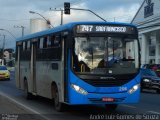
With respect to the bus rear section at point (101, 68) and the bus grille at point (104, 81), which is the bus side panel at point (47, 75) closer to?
the bus rear section at point (101, 68)

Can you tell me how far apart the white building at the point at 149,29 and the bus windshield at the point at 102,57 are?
43.4 meters

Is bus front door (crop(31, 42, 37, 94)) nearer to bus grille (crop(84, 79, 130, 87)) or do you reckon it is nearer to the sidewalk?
the sidewalk

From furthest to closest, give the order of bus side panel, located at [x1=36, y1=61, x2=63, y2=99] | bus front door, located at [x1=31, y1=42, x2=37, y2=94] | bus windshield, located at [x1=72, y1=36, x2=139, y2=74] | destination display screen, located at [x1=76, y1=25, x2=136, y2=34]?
bus front door, located at [x1=31, y1=42, x2=37, y2=94] → bus side panel, located at [x1=36, y1=61, x2=63, y2=99] → destination display screen, located at [x1=76, y1=25, x2=136, y2=34] → bus windshield, located at [x1=72, y1=36, x2=139, y2=74]

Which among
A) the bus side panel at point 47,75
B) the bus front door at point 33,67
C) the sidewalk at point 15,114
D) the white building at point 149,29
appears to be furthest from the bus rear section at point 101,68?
the white building at point 149,29

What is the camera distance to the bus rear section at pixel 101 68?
13.6 meters

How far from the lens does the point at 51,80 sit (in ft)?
52.6

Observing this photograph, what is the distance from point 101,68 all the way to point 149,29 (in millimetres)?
46759

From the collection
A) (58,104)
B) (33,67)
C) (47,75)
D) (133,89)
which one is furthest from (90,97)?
(33,67)

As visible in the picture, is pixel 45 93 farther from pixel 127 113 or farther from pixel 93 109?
pixel 127 113

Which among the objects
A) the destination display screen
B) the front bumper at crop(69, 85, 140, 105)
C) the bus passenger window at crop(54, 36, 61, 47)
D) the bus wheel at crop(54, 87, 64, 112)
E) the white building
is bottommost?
the bus wheel at crop(54, 87, 64, 112)

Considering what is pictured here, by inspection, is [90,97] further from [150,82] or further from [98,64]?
[150,82]

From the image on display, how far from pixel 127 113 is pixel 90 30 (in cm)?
308

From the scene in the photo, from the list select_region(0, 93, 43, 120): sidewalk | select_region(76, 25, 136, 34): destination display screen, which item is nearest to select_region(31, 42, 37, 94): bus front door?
select_region(0, 93, 43, 120): sidewalk

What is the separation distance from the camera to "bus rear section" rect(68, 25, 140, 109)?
44.7 feet
